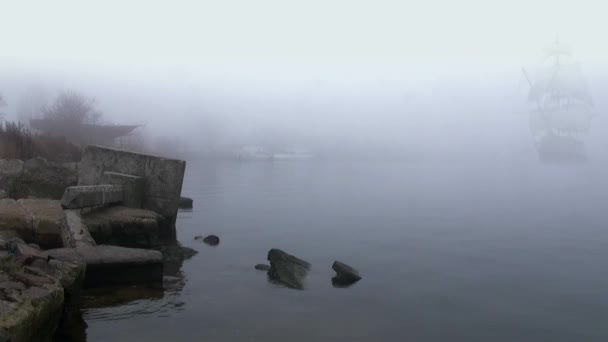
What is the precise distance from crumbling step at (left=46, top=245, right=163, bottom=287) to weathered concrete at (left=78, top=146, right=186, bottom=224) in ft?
15.2

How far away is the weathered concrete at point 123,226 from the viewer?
13.1 metres

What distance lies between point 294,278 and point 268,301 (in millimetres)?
1711

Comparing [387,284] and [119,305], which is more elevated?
[387,284]

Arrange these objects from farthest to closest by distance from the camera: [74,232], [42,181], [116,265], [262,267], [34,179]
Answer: [42,181]
[34,179]
[262,267]
[74,232]
[116,265]

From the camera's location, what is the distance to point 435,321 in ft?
34.1

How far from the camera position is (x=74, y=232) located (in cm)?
1131

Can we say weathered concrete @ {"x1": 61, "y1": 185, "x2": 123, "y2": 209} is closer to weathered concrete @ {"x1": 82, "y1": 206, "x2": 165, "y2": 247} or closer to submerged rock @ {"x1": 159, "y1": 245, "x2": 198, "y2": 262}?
weathered concrete @ {"x1": 82, "y1": 206, "x2": 165, "y2": 247}

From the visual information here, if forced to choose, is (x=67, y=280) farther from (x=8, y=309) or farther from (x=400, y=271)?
(x=400, y=271)

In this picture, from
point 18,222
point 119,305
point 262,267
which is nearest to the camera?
point 119,305

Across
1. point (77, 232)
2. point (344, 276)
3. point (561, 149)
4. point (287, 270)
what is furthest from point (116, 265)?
point (561, 149)

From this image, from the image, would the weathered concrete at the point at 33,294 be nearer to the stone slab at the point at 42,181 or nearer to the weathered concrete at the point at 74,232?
the weathered concrete at the point at 74,232

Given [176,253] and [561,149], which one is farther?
[561,149]

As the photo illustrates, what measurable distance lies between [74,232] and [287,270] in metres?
5.28

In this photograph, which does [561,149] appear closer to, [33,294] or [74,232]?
[74,232]
